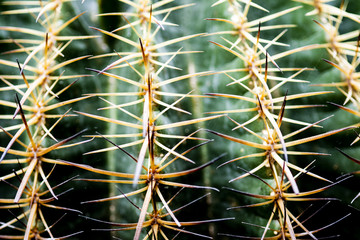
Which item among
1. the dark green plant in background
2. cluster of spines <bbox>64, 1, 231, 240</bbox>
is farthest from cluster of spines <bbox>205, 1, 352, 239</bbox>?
cluster of spines <bbox>64, 1, 231, 240</bbox>

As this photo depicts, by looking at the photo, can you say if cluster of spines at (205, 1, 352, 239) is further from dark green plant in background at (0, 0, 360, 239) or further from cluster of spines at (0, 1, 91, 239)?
cluster of spines at (0, 1, 91, 239)

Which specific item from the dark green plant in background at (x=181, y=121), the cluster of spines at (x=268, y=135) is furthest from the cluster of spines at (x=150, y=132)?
the cluster of spines at (x=268, y=135)

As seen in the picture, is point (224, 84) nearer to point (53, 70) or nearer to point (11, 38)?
point (53, 70)

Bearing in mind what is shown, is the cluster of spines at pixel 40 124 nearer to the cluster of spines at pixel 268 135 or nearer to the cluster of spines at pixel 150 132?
the cluster of spines at pixel 150 132

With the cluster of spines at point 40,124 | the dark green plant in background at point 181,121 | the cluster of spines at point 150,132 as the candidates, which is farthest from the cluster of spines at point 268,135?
the cluster of spines at point 40,124

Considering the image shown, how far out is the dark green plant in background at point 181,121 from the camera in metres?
0.95

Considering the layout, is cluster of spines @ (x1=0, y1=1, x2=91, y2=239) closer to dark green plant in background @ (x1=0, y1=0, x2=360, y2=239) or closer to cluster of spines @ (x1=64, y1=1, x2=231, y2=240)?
dark green plant in background @ (x1=0, y1=0, x2=360, y2=239)

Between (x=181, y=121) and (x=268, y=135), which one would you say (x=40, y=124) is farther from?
(x=268, y=135)

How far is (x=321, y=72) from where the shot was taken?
1086 mm

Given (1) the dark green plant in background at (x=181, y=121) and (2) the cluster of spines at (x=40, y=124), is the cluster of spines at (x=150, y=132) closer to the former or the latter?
(1) the dark green plant in background at (x=181, y=121)

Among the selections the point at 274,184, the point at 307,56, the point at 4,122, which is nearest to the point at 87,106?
the point at 4,122

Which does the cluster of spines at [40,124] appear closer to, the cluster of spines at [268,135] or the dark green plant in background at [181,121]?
the dark green plant in background at [181,121]

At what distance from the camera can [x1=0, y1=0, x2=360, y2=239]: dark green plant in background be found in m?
0.95

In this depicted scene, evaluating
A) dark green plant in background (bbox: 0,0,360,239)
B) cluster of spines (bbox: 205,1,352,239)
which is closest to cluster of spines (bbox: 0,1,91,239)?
dark green plant in background (bbox: 0,0,360,239)
